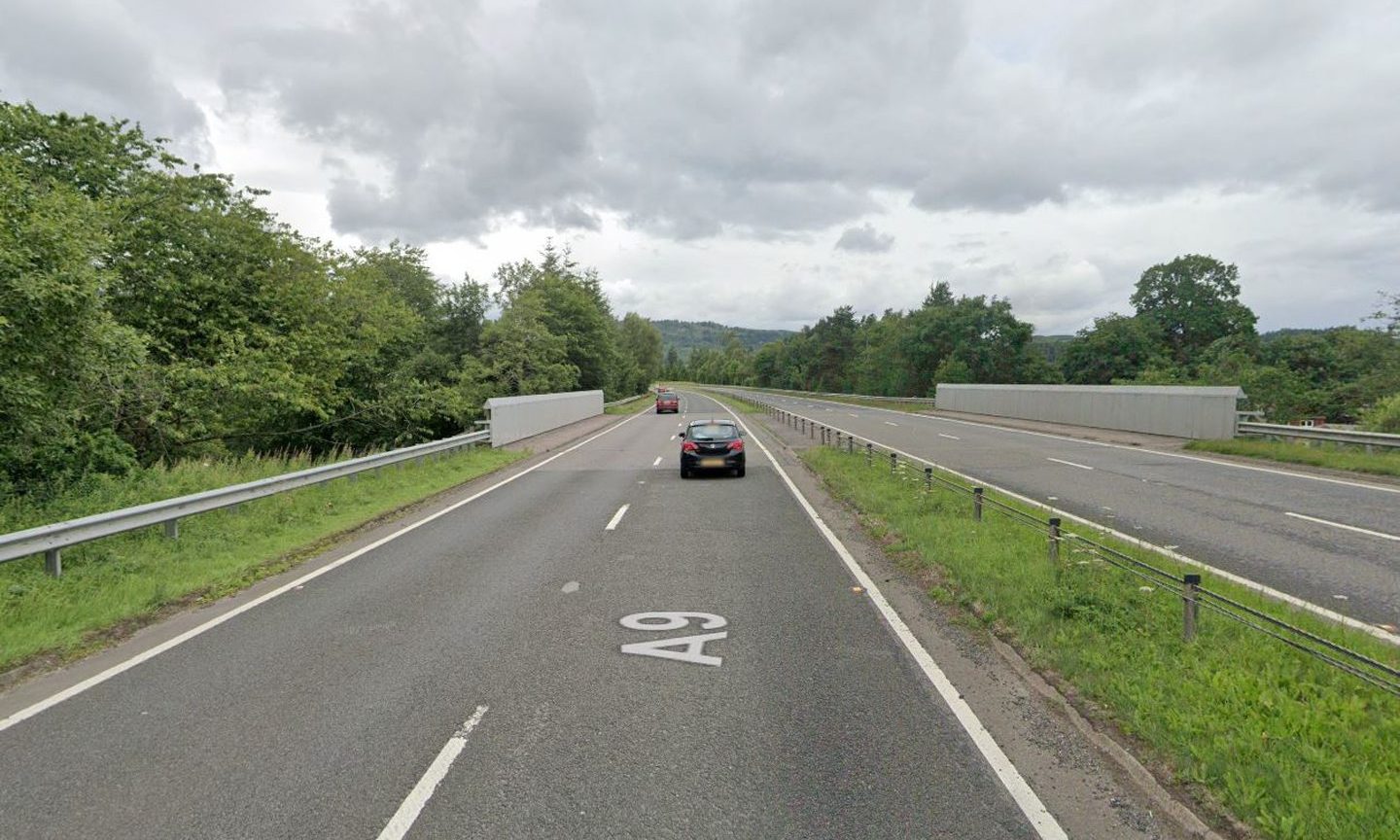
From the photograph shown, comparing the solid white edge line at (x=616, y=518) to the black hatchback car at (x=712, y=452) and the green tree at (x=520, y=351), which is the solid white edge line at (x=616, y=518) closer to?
the black hatchback car at (x=712, y=452)

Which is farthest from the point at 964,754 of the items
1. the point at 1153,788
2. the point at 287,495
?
the point at 287,495

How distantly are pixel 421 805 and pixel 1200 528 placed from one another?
11.0 metres

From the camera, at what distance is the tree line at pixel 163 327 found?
1027 cm

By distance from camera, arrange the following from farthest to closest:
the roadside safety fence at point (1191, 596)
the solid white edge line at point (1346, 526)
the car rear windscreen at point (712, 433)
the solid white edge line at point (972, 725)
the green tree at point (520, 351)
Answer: the green tree at point (520, 351) → the car rear windscreen at point (712, 433) → the solid white edge line at point (1346, 526) → the roadside safety fence at point (1191, 596) → the solid white edge line at point (972, 725)

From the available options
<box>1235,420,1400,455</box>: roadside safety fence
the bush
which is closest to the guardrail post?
<box>1235,420,1400,455</box>: roadside safety fence

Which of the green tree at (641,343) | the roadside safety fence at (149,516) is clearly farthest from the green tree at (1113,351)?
the roadside safety fence at (149,516)

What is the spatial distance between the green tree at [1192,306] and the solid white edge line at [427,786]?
74.6 meters

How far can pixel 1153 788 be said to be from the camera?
369 centimetres

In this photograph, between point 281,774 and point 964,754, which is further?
point 964,754

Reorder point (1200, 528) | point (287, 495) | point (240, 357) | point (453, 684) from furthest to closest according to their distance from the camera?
point (240, 357) < point (287, 495) < point (1200, 528) < point (453, 684)

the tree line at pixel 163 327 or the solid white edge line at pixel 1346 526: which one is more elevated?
the tree line at pixel 163 327

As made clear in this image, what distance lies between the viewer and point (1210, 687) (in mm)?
4547

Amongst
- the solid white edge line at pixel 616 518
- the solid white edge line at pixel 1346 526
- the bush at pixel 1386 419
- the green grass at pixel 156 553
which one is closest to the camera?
the green grass at pixel 156 553

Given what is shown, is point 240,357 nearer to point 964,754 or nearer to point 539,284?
point 964,754
